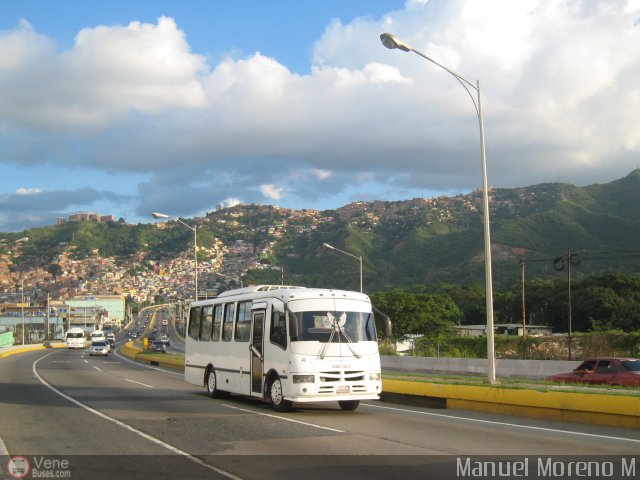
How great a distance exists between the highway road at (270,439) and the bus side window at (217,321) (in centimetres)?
238

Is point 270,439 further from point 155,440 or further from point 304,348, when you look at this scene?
point 304,348

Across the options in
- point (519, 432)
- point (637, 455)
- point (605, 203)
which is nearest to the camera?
point (637, 455)

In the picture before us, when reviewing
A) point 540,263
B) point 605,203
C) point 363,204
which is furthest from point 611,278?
point 363,204

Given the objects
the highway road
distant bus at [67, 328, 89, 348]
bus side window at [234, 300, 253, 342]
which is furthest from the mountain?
the highway road

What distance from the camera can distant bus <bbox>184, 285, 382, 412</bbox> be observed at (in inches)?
632

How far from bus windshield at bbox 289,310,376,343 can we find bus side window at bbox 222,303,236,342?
3963 mm

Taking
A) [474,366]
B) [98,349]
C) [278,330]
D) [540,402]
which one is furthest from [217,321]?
[98,349]

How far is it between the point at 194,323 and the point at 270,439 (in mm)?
11749

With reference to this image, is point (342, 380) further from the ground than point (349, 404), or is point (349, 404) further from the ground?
point (342, 380)

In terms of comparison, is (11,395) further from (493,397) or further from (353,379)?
(493,397)

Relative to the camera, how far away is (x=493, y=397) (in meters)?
17.3

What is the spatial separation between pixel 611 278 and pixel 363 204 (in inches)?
3839

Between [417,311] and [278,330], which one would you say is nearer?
[278,330]

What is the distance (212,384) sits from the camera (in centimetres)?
2134
